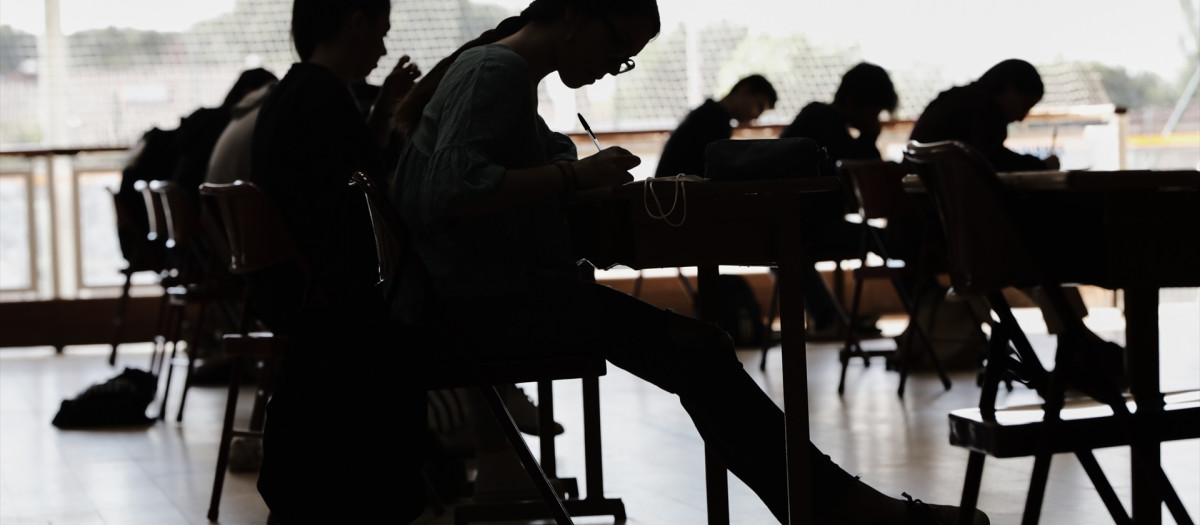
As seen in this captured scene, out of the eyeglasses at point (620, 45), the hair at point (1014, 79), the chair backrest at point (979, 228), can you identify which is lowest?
the chair backrest at point (979, 228)

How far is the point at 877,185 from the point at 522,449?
267cm

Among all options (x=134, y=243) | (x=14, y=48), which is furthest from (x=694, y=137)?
(x=14, y=48)

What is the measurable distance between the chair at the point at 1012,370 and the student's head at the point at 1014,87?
2698 millimetres

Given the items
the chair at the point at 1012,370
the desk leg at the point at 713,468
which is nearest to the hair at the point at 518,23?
the desk leg at the point at 713,468

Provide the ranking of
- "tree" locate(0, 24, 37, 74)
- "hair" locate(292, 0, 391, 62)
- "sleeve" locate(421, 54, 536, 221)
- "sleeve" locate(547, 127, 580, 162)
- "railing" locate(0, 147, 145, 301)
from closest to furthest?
"sleeve" locate(421, 54, 536, 221) < "sleeve" locate(547, 127, 580, 162) < "hair" locate(292, 0, 391, 62) < "railing" locate(0, 147, 145, 301) < "tree" locate(0, 24, 37, 74)

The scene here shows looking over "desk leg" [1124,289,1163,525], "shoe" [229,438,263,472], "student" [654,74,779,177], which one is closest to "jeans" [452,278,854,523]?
"desk leg" [1124,289,1163,525]

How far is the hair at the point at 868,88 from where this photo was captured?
518 centimetres

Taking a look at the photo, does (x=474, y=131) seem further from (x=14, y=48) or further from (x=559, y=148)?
(x=14, y=48)

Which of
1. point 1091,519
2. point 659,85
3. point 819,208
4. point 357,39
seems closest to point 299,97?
point 357,39

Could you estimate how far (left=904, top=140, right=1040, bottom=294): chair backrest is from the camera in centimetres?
170

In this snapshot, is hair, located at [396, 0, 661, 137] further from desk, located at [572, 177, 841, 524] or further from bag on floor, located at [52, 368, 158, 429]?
bag on floor, located at [52, 368, 158, 429]

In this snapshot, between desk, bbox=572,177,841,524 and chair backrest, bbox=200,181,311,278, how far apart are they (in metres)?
0.95

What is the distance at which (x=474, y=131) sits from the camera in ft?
6.31

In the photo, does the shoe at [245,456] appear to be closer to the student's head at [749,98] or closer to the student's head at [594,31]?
the student's head at [594,31]
